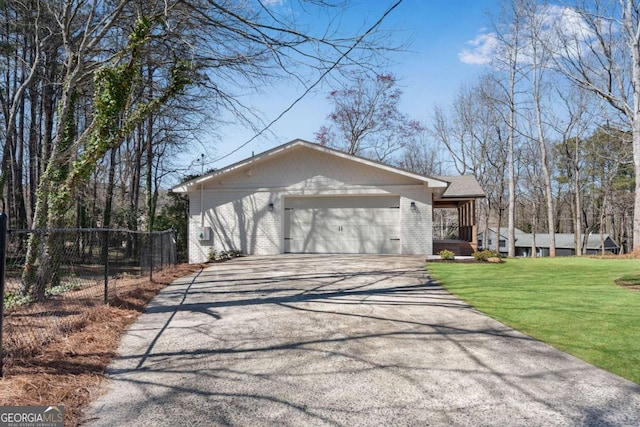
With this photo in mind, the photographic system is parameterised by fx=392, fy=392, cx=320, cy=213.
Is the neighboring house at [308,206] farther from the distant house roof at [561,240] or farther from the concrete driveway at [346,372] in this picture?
the distant house roof at [561,240]

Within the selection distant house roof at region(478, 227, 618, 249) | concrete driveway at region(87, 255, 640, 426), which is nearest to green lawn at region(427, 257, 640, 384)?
concrete driveway at region(87, 255, 640, 426)

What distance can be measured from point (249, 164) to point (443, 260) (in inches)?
314

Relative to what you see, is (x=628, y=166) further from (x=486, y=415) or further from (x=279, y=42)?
(x=486, y=415)

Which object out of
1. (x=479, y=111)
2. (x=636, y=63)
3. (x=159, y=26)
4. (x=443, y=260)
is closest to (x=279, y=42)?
(x=159, y=26)

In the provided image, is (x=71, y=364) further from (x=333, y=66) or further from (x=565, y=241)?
(x=565, y=241)

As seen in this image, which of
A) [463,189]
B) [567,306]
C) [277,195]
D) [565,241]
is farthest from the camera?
[565,241]

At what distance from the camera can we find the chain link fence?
436cm

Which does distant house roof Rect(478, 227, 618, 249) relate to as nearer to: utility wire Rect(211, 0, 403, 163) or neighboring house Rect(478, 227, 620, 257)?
neighboring house Rect(478, 227, 620, 257)

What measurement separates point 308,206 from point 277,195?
50.3 inches

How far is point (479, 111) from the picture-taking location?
97.0 feet

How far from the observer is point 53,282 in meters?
8.16

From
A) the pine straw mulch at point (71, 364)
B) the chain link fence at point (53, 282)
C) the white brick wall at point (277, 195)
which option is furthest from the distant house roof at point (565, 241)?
the pine straw mulch at point (71, 364)

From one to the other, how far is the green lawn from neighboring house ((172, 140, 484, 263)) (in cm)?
461

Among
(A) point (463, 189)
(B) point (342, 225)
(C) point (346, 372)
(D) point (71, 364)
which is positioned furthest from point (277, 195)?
(C) point (346, 372)
